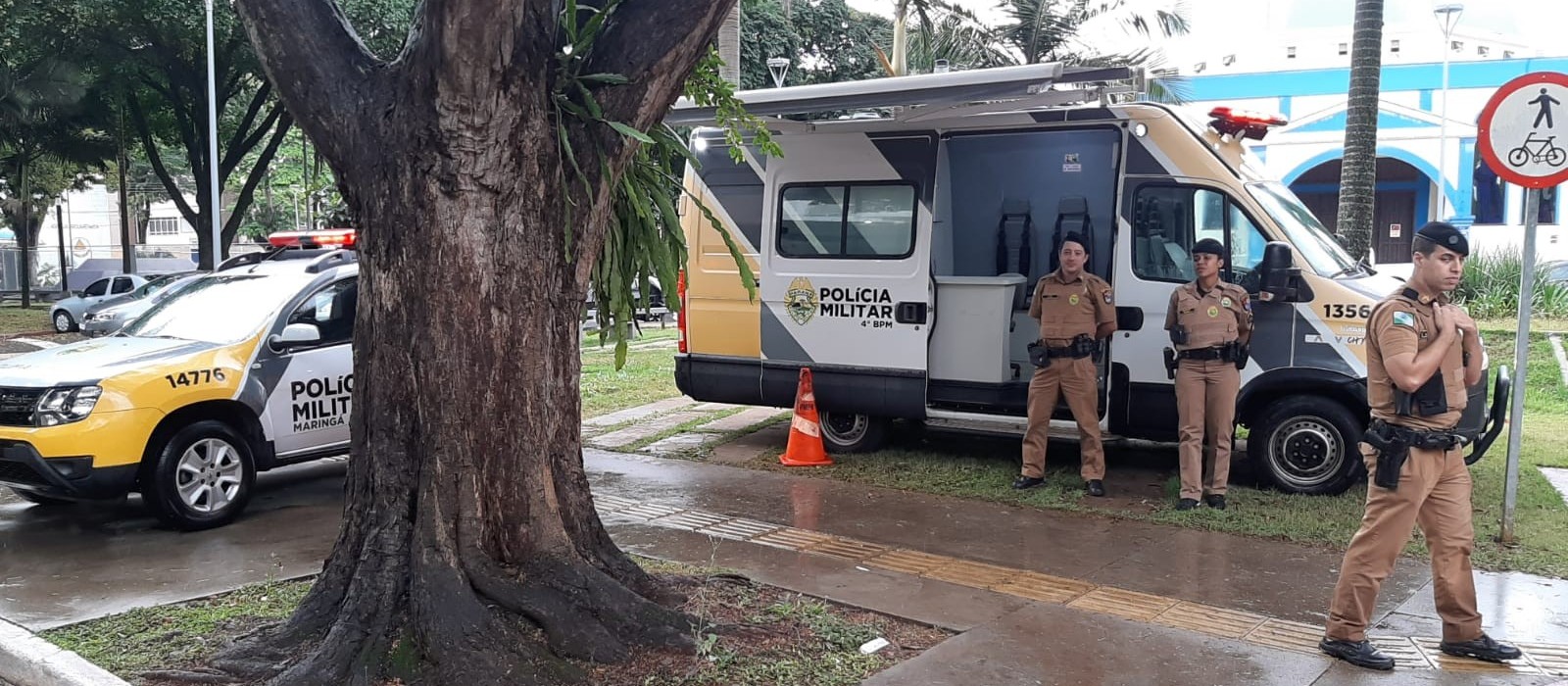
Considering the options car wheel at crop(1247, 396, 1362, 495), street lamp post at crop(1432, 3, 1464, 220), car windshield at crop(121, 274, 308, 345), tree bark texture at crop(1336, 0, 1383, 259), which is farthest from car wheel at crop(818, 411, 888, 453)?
street lamp post at crop(1432, 3, 1464, 220)

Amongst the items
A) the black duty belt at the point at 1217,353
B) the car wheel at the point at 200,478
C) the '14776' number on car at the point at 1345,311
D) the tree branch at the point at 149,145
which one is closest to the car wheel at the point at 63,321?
the tree branch at the point at 149,145

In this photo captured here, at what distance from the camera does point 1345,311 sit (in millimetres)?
7430

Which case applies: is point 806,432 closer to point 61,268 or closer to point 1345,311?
point 1345,311

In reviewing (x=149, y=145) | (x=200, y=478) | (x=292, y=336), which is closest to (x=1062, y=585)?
(x=292, y=336)

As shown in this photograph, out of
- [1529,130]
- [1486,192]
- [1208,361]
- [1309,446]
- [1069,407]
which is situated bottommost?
[1309,446]

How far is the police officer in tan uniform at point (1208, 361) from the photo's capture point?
7.33m

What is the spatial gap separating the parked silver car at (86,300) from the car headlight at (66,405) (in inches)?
788

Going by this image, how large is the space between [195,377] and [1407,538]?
256 inches

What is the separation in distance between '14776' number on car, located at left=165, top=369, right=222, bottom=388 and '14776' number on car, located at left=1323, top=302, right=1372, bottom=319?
22.6ft

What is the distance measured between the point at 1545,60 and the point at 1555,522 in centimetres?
2820

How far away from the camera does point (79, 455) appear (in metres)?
6.67

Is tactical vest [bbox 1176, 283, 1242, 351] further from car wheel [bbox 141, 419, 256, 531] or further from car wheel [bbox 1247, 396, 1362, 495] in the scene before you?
car wheel [bbox 141, 419, 256, 531]

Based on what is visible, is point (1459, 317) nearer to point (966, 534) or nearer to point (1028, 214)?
point (966, 534)

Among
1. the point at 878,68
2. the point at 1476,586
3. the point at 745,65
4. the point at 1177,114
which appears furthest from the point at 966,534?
the point at 878,68
